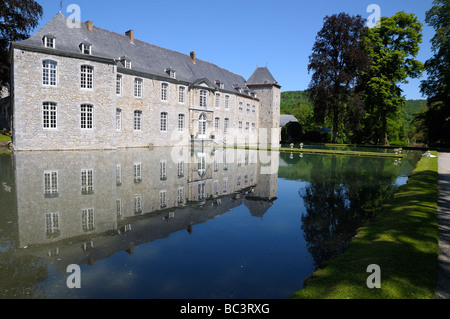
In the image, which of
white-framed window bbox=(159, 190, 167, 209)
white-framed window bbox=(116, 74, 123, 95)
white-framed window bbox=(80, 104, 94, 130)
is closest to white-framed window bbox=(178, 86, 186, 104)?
white-framed window bbox=(116, 74, 123, 95)

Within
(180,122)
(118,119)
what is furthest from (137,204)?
(180,122)

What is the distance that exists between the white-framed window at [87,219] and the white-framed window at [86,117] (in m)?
16.1

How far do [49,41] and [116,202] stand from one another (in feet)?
55.8

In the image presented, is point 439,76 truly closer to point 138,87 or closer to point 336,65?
point 336,65

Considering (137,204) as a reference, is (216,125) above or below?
above

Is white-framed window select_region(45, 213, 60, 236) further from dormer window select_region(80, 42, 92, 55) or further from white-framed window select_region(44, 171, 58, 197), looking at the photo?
dormer window select_region(80, 42, 92, 55)

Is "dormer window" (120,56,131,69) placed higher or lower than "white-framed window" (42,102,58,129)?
higher

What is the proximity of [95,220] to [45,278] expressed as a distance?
6.87ft

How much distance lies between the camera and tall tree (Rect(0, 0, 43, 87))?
76.8ft

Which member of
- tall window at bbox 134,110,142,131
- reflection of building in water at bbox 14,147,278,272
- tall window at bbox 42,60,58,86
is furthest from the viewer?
tall window at bbox 134,110,142,131

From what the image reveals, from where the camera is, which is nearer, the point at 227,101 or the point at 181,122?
the point at 181,122

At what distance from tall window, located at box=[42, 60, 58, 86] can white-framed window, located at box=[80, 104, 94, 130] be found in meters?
2.29

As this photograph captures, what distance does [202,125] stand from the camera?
1246 inches
